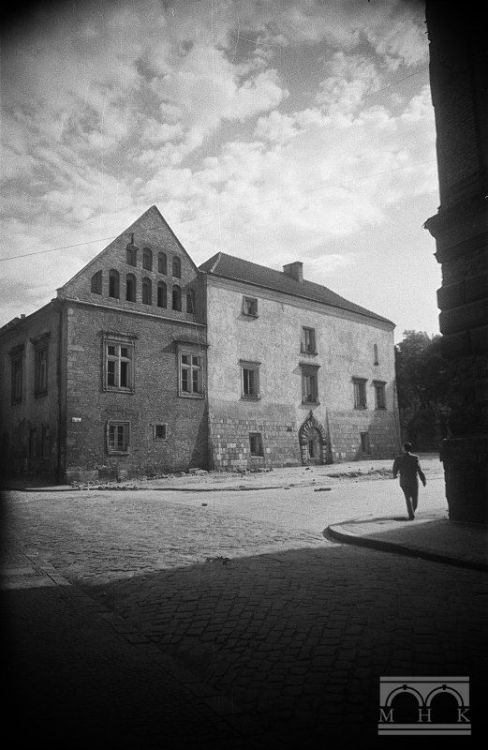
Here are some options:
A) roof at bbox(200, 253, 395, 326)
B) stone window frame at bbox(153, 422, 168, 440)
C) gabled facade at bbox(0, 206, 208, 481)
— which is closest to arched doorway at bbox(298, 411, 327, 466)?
gabled facade at bbox(0, 206, 208, 481)

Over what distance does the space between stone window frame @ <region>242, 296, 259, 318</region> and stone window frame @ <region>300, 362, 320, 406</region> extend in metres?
4.87

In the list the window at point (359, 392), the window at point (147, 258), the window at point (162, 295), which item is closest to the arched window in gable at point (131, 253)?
the window at point (147, 258)

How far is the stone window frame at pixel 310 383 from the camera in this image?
32.8 m

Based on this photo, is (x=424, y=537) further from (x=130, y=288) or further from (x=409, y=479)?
(x=130, y=288)

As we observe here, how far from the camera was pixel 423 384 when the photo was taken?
52.8 m

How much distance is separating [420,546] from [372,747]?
4927mm

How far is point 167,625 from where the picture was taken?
441 cm

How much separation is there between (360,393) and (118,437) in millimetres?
19443

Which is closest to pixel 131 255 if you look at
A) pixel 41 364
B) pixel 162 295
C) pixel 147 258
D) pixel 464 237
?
pixel 147 258

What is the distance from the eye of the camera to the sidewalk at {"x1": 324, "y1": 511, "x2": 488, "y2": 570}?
262 inches

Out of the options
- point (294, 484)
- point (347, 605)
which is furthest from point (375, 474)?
point (347, 605)

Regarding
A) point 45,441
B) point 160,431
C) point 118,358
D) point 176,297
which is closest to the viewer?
point 45,441

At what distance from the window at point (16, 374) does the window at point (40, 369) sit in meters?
2.28

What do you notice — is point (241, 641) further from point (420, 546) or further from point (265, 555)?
point (420, 546)
